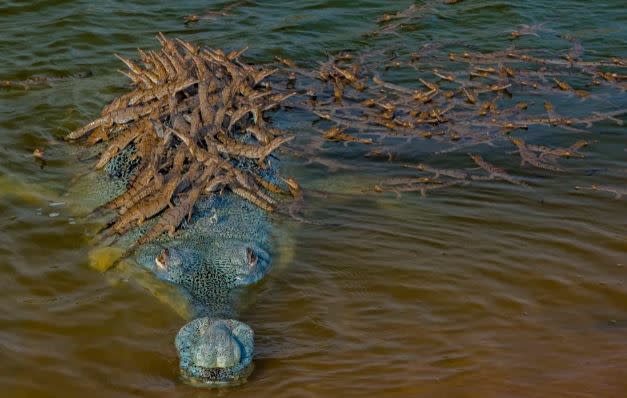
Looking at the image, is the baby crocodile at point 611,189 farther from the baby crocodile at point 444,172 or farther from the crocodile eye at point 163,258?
the crocodile eye at point 163,258

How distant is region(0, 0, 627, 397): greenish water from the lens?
449 cm

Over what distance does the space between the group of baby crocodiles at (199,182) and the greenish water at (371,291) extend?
195mm

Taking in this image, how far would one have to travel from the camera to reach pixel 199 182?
6.20 m

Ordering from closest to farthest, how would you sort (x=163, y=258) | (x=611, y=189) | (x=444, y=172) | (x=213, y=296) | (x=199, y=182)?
(x=213, y=296)
(x=163, y=258)
(x=199, y=182)
(x=611, y=189)
(x=444, y=172)

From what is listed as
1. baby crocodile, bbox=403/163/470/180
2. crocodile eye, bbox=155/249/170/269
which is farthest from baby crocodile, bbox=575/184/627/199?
crocodile eye, bbox=155/249/170/269

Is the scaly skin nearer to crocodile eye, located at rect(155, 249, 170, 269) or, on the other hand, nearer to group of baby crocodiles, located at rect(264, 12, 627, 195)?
group of baby crocodiles, located at rect(264, 12, 627, 195)

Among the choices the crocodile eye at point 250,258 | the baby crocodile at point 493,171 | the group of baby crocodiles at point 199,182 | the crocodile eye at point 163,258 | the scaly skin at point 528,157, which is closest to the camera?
the group of baby crocodiles at point 199,182

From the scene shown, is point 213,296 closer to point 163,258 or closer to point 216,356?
point 163,258

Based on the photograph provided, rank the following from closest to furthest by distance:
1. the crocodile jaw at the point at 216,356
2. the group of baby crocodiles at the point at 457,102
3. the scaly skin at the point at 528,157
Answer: the crocodile jaw at the point at 216,356, the scaly skin at the point at 528,157, the group of baby crocodiles at the point at 457,102

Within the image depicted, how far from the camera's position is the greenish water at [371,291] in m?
4.49

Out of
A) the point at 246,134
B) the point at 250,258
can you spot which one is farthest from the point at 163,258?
the point at 246,134

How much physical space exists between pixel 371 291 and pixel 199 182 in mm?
1622

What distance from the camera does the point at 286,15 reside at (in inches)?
448

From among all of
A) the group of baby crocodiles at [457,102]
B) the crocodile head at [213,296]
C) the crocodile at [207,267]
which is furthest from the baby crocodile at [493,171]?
the crocodile head at [213,296]
